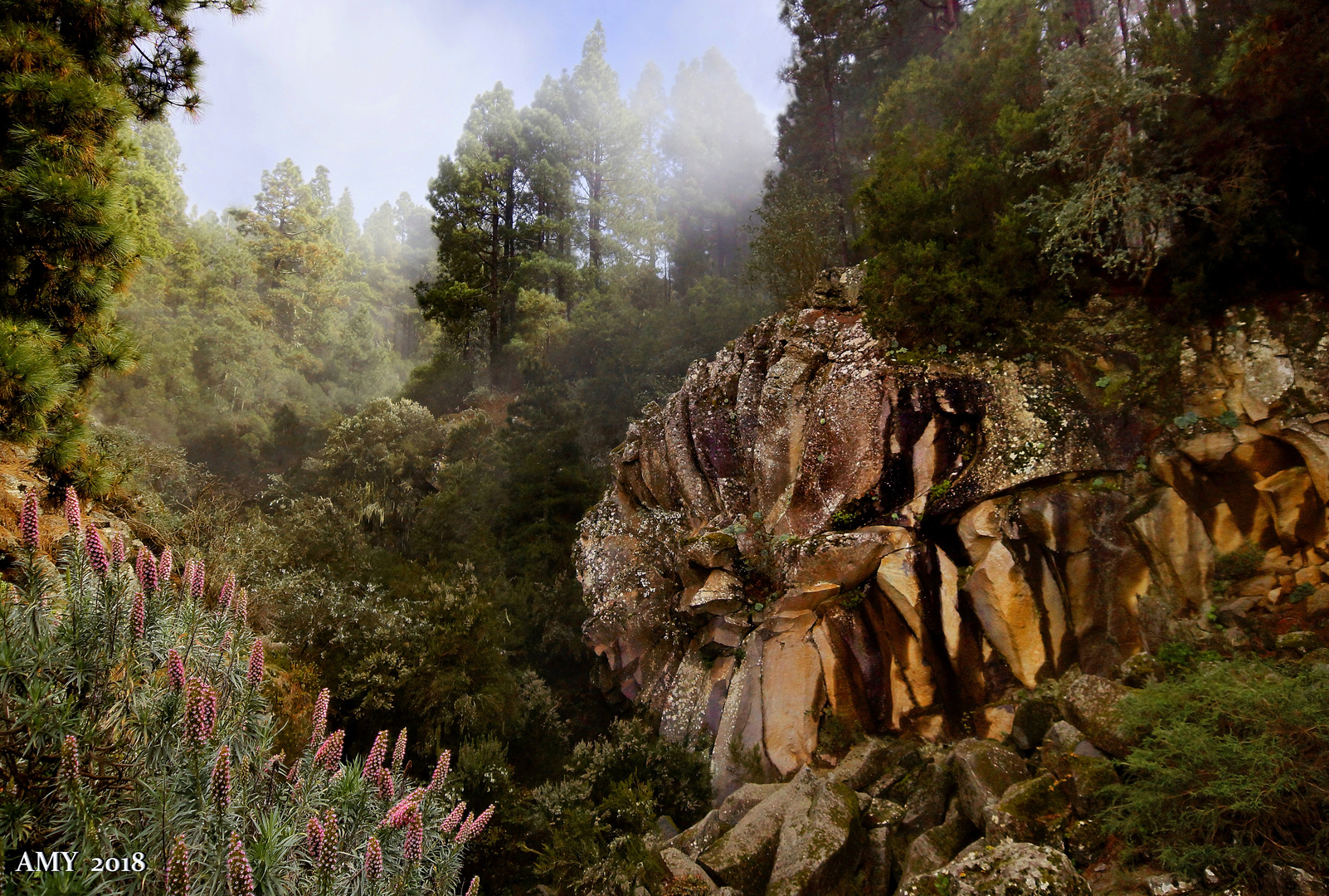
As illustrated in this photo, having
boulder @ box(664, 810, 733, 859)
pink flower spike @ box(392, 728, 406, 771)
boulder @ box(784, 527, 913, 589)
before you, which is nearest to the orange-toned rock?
boulder @ box(784, 527, 913, 589)

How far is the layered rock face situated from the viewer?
24.2ft

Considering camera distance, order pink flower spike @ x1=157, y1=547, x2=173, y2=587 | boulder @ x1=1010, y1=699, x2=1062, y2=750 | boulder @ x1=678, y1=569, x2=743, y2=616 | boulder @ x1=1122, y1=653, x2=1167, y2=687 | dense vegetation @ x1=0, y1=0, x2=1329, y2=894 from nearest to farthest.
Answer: dense vegetation @ x1=0, y1=0, x2=1329, y2=894
pink flower spike @ x1=157, y1=547, x2=173, y2=587
boulder @ x1=1122, y1=653, x2=1167, y2=687
boulder @ x1=1010, y1=699, x2=1062, y2=750
boulder @ x1=678, y1=569, x2=743, y2=616

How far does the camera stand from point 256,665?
4.93m

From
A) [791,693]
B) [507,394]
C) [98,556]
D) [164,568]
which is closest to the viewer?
[98,556]

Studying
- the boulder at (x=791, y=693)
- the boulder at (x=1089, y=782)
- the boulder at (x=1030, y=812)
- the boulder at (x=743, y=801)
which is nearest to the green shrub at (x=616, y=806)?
the boulder at (x=743, y=801)

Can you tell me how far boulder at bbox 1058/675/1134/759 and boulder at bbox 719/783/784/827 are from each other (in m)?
A: 3.67

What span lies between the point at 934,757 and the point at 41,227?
462 inches

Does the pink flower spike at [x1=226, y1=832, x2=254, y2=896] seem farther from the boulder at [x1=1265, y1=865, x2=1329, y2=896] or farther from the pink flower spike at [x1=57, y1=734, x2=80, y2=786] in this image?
the boulder at [x1=1265, y1=865, x2=1329, y2=896]

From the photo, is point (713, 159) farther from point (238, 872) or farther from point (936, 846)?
point (238, 872)

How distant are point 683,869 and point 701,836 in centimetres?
123

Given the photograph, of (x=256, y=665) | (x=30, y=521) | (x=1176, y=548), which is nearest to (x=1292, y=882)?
(x=1176, y=548)

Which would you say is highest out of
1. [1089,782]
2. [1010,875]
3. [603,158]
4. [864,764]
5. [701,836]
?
[603,158]

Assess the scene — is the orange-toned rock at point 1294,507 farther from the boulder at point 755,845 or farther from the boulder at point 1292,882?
the boulder at point 755,845

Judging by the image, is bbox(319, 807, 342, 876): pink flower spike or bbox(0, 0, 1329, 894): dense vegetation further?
bbox(0, 0, 1329, 894): dense vegetation
